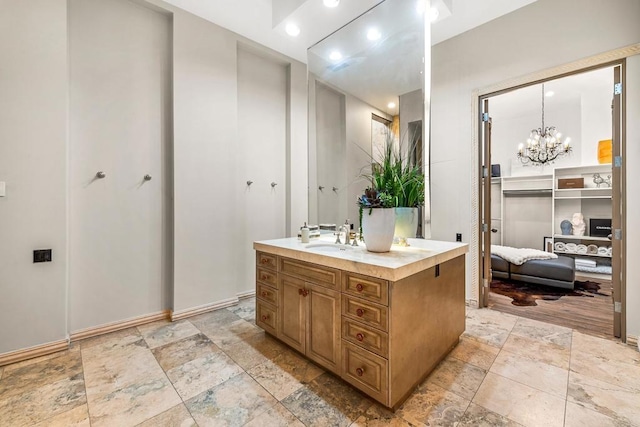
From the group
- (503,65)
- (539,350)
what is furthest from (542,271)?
(503,65)

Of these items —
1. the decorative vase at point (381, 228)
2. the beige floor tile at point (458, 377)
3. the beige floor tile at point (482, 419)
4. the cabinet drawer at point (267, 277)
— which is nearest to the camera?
the beige floor tile at point (482, 419)

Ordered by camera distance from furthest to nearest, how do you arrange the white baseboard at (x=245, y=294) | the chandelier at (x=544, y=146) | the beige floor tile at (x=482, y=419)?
the chandelier at (x=544, y=146), the white baseboard at (x=245, y=294), the beige floor tile at (x=482, y=419)

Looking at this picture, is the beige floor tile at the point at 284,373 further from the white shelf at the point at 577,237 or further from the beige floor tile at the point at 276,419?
the white shelf at the point at 577,237

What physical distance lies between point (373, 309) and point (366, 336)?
0.17m

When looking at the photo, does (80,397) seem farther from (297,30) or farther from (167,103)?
(297,30)

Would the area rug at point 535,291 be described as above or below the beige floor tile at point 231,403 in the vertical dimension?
above

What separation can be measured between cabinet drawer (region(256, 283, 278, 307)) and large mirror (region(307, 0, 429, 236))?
0.94 metres

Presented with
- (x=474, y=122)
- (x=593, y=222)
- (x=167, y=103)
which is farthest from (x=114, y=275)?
(x=593, y=222)

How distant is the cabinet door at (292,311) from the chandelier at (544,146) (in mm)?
5858

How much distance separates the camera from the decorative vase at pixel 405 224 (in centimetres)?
214

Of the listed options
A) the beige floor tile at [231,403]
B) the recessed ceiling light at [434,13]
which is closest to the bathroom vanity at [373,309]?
the beige floor tile at [231,403]

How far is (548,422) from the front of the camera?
1.47m

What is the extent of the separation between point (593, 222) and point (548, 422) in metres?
5.48

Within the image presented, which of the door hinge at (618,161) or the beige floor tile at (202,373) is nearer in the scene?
the beige floor tile at (202,373)
